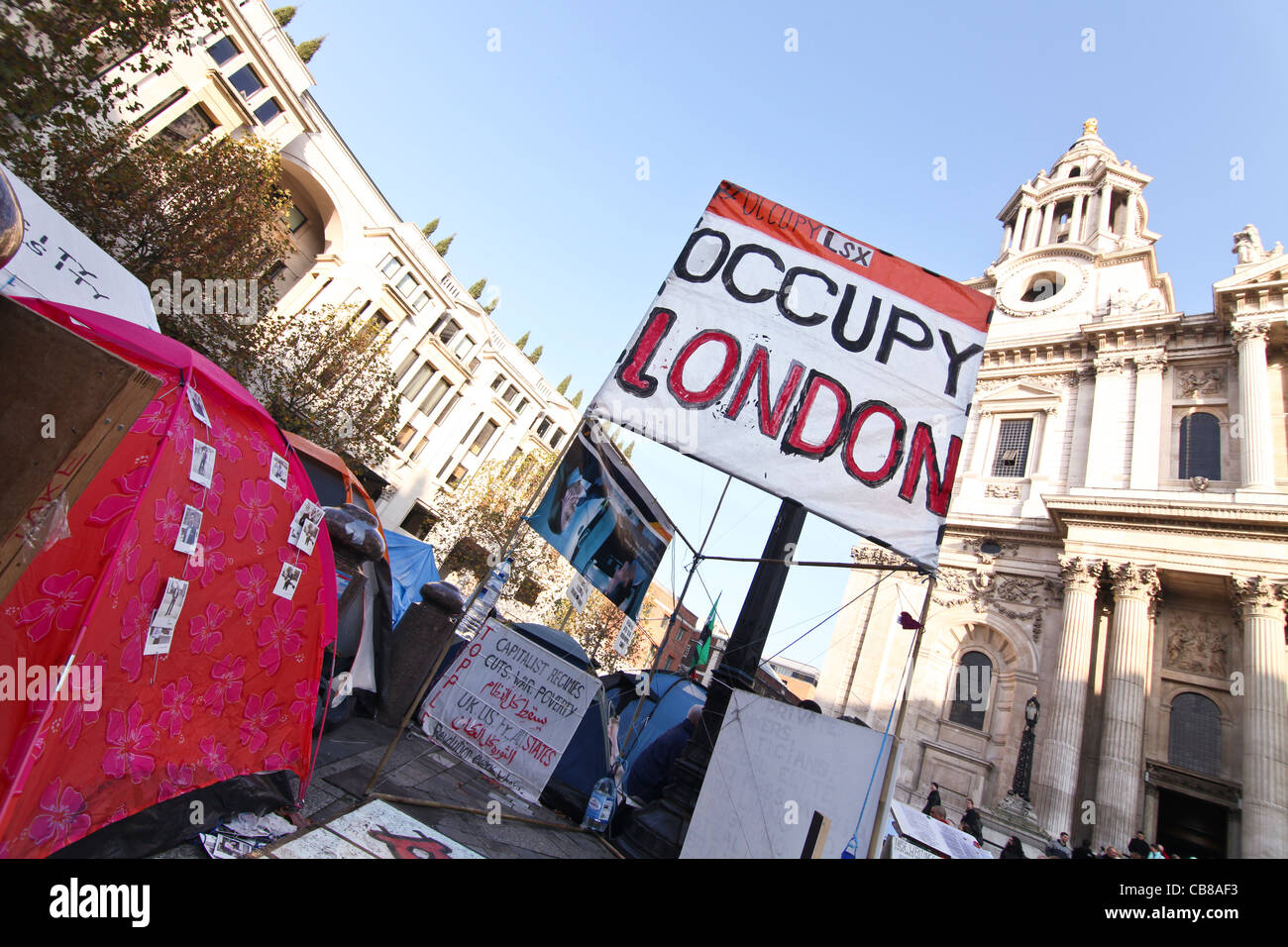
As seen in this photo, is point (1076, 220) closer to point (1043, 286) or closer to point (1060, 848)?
point (1043, 286)

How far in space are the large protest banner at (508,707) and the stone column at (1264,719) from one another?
16.7 m

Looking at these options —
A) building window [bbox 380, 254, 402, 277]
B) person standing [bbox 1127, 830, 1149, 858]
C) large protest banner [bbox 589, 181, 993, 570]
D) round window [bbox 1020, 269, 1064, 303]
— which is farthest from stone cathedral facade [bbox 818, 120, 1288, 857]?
building window [bbox 380, 254, 402, 277]

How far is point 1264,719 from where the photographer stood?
514 inches

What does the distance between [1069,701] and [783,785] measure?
16.6 m

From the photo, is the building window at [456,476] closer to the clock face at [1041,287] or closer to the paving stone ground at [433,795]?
the paving stone ground at [433,795]

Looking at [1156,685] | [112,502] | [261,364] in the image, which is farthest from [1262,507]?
[261,364]

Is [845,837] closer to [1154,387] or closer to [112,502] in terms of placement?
[112,502]

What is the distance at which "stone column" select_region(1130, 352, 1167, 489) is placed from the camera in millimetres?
17828

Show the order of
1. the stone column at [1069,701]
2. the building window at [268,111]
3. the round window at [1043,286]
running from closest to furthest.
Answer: the stone column at [1069,701]
the building window at [268,111]
the round window at [1043,286]

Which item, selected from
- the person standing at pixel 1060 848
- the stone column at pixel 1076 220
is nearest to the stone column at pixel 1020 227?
the stone column at pixel 1076 220

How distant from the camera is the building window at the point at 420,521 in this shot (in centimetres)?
3018

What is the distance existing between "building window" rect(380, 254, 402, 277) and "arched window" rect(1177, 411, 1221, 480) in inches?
1379

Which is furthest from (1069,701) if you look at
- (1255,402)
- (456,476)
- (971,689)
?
(456,476)

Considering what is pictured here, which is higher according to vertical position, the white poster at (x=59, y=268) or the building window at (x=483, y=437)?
the building window at (x=483, y=437)
